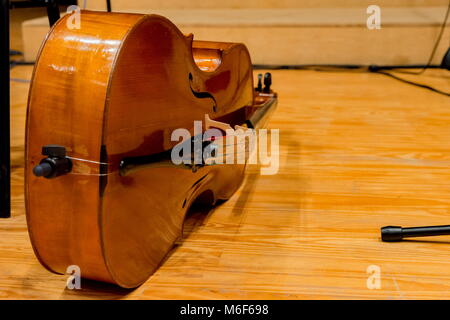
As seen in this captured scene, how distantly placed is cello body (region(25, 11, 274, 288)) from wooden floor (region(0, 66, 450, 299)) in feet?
0.31

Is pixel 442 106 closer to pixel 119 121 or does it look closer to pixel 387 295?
pixel 387 295

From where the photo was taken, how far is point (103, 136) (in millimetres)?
667

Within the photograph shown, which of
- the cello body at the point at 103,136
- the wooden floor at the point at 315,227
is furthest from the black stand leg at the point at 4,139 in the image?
the cello body at the point at 103,136

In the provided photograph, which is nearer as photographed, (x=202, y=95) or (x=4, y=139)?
(x=202, y=95)

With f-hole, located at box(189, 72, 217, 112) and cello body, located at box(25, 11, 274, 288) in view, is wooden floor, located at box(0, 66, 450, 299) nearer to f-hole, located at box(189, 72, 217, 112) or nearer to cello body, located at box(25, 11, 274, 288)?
cello body, located at box(25, 11, 274, 288)

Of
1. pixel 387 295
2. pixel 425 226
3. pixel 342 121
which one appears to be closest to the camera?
pixel 387 295

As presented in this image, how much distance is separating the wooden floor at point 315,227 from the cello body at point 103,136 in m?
0.09

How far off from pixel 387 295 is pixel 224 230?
338mm

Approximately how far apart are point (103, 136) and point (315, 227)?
20.1 inches

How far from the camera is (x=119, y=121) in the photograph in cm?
69

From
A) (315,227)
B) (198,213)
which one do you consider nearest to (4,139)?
(198,213)

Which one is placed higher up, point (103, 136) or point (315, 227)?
point (103, 136)

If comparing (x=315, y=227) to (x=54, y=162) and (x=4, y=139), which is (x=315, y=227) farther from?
(x=4, y=139)

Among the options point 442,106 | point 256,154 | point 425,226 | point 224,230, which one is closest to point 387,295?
point 425,226
